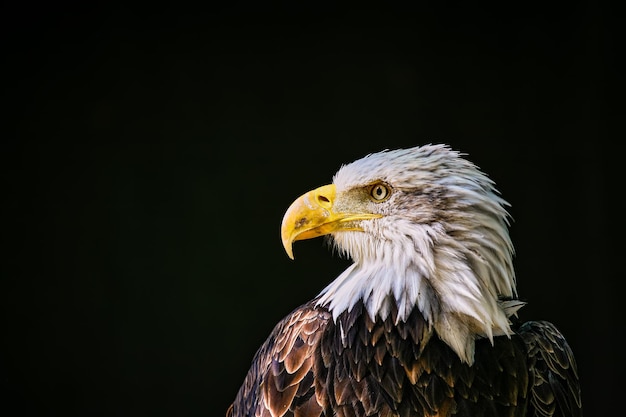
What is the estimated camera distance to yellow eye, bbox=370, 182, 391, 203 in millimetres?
2225

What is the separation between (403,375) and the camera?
2.09 m

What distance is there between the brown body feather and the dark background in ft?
6.56

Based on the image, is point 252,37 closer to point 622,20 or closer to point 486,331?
point 622,20

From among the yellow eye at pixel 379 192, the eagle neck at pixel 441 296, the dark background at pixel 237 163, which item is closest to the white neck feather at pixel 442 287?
the eagle neck at pixel 441 296

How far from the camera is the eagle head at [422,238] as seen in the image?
211 centimetres

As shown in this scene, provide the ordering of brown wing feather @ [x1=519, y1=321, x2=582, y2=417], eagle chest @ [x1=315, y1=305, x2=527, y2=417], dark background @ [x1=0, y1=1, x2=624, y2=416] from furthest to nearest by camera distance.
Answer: dark background @ [x1=0, y1=1, x2=624, y2=416], brown wing feather @ [x1=519, y1=321, x2=582, y2=417], eagle chest @ [x1=315, y1=305, x2=527, y2=417]

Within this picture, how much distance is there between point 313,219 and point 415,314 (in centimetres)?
46

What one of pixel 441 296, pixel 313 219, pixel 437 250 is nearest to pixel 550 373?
pixel 441 296

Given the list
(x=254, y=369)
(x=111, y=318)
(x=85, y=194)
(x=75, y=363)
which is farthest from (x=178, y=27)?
(x=254, y=369)

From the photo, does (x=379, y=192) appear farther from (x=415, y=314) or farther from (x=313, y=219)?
(x=415, y=314)

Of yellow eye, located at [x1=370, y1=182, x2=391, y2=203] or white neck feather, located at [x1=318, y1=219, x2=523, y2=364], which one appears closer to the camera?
white neck feather, located at [x1=318, y1=219, x2=523, y2=364]

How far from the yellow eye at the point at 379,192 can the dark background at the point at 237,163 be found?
198cm

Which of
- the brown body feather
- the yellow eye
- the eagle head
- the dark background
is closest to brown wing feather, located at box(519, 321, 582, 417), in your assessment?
the brown body feather

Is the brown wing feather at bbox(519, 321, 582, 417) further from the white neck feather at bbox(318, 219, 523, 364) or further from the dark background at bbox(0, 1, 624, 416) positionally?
the dark background at bbox(0, 1, 624, 416)
